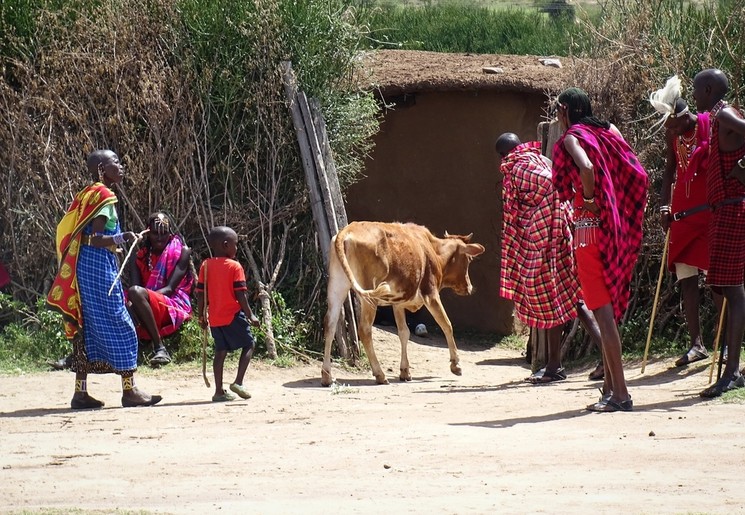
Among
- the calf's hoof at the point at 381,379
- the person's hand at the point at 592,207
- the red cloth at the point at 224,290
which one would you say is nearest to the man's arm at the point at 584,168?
the person's hand at the point at 592,207

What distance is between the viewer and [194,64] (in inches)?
429

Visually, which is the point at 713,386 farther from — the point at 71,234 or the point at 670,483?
the point at 71,234

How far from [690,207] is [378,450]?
361 cm

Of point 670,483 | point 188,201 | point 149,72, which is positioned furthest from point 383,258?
point 670,483

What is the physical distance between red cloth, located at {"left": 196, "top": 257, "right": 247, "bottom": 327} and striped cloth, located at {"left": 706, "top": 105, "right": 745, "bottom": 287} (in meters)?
3.40

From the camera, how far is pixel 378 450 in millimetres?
6602

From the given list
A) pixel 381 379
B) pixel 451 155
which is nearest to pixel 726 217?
pixel 381 379

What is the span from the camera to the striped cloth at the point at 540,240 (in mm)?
9523

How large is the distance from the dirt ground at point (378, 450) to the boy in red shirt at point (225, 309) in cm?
30

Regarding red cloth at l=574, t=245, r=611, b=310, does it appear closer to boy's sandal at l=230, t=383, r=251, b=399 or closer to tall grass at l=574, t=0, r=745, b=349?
boy's sandal at l=230, t=383, r=251, b=399

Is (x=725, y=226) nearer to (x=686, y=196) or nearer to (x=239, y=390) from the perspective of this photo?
(x=686, y=196)

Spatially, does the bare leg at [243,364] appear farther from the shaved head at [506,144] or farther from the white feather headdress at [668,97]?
the white feather headdress at [668,97]

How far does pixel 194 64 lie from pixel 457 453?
5.68 m

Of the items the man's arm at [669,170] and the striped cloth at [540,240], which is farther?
the striped cloth at [540,240]
